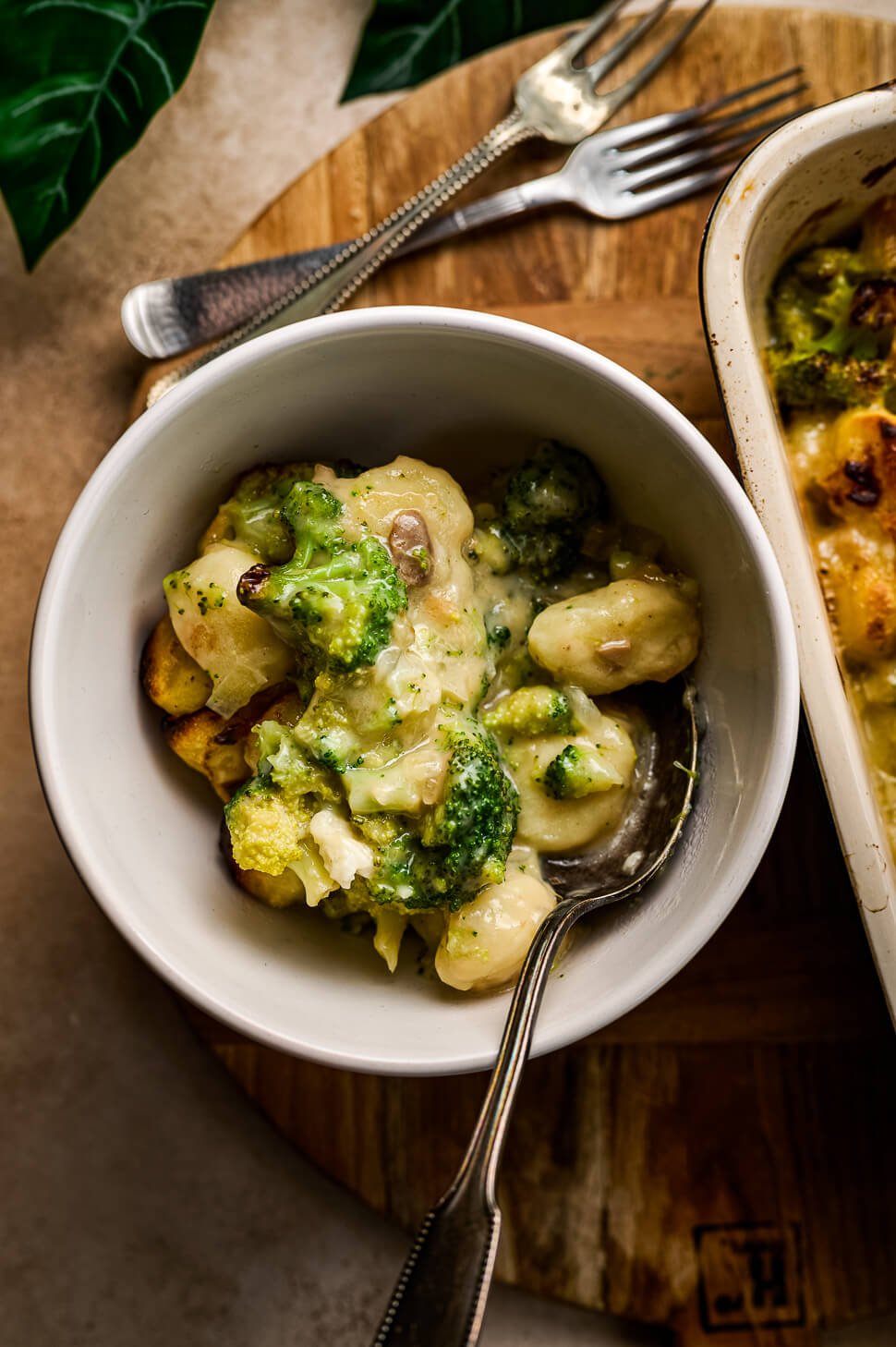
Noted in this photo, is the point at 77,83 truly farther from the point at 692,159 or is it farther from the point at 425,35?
the point at 692,159

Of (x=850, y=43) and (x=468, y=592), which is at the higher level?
(x=850, y=43)

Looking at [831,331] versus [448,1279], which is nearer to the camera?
[448,1279]

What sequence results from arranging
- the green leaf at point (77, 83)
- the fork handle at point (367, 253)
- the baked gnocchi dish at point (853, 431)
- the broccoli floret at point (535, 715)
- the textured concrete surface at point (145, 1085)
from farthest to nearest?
the textured concrete surface at point (145, 1085)
the green leaf at point (77, 83)
the fork handle at point (367, 253)
the baked gnocchi dish at point (853, 431)
the broccoli floret at point (535, 715)

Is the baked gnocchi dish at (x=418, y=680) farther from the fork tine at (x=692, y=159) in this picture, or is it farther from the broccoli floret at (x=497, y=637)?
the fork tine at (x=692, y=159)

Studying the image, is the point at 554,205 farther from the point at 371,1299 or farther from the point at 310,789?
the point at 371,1299

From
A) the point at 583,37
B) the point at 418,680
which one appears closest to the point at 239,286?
the point at 583,37

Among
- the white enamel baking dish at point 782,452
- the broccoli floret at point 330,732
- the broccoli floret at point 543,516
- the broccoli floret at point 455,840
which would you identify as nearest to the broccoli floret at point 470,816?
the broccoli floret at point 455,840

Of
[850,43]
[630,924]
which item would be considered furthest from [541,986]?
[850,43]
